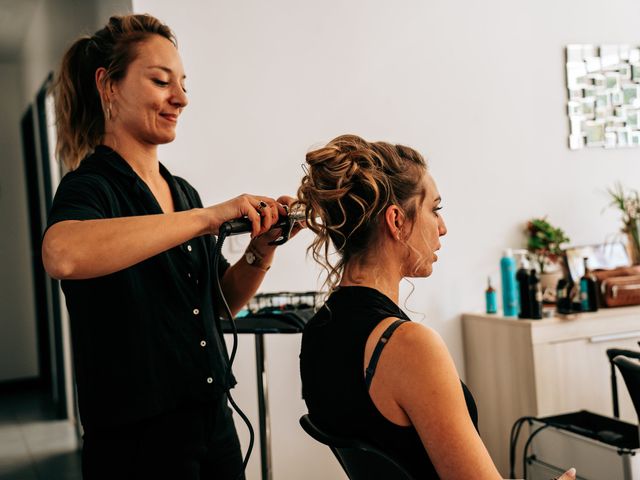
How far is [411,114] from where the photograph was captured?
3.16m

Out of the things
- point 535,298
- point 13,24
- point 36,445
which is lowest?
point 36,445

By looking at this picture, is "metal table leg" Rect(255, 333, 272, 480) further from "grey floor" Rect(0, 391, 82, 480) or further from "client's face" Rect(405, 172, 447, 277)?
"grey floor" Rect(0, 391, 82, 480)

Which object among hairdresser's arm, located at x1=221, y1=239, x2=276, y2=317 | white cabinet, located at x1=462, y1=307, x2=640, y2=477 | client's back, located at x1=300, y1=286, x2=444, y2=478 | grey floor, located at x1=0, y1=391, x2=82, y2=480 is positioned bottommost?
grey floor, located at x1=0, y1=391, x2=82, y2=480

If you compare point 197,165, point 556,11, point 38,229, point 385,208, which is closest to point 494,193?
point 556,11

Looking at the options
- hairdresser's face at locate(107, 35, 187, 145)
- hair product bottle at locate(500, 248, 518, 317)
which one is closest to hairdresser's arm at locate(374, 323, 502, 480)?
hairdresser's face at locate(107, 35, 187, 145)

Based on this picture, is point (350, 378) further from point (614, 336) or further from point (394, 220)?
point (614, 336)

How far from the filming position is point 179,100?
58.4 inches

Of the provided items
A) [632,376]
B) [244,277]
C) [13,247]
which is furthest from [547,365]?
[13,247]

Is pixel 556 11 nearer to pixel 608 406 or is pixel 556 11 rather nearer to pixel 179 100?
pixel 608 406

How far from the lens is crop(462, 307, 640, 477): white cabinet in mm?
2809

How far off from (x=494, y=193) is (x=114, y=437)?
2.36 metres

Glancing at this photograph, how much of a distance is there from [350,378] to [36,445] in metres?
3.48

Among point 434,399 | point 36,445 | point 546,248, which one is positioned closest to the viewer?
point 434,399

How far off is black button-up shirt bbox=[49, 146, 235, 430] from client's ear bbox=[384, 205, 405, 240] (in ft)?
1.40
